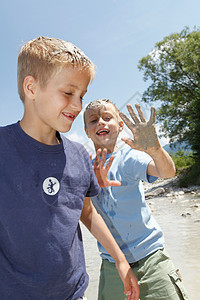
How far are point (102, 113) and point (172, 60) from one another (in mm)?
21024

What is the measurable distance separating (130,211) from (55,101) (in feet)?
3.55

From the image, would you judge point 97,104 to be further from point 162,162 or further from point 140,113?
point 162,162

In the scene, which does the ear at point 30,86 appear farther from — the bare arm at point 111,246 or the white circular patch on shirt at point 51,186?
the bare arm at point 111,246

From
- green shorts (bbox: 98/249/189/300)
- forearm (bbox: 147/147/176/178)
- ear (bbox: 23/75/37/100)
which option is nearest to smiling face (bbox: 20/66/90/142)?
ear (bbox: 23/75/37/100)

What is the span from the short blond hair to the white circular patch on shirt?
47cm

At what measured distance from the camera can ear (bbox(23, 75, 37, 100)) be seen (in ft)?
4.68

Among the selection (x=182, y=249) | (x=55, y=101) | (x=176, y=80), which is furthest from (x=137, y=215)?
(x=176, y=80)

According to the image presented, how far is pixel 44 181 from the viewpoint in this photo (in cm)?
134

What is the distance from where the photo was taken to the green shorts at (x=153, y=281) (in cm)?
198

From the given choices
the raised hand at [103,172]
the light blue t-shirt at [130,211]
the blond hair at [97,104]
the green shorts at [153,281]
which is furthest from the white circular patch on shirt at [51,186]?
the blond hair at [97,104]

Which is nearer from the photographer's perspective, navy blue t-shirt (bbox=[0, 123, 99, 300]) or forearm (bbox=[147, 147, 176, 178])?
navy blue t-shirt (bbox=[0, 123, 99, 300])

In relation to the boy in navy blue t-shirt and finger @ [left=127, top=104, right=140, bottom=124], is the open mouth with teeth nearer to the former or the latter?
finger @ [left=127, top=104, right=140, bottom=124]

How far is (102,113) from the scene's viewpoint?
8.02 feet

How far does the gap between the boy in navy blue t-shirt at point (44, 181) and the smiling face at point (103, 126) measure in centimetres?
80
